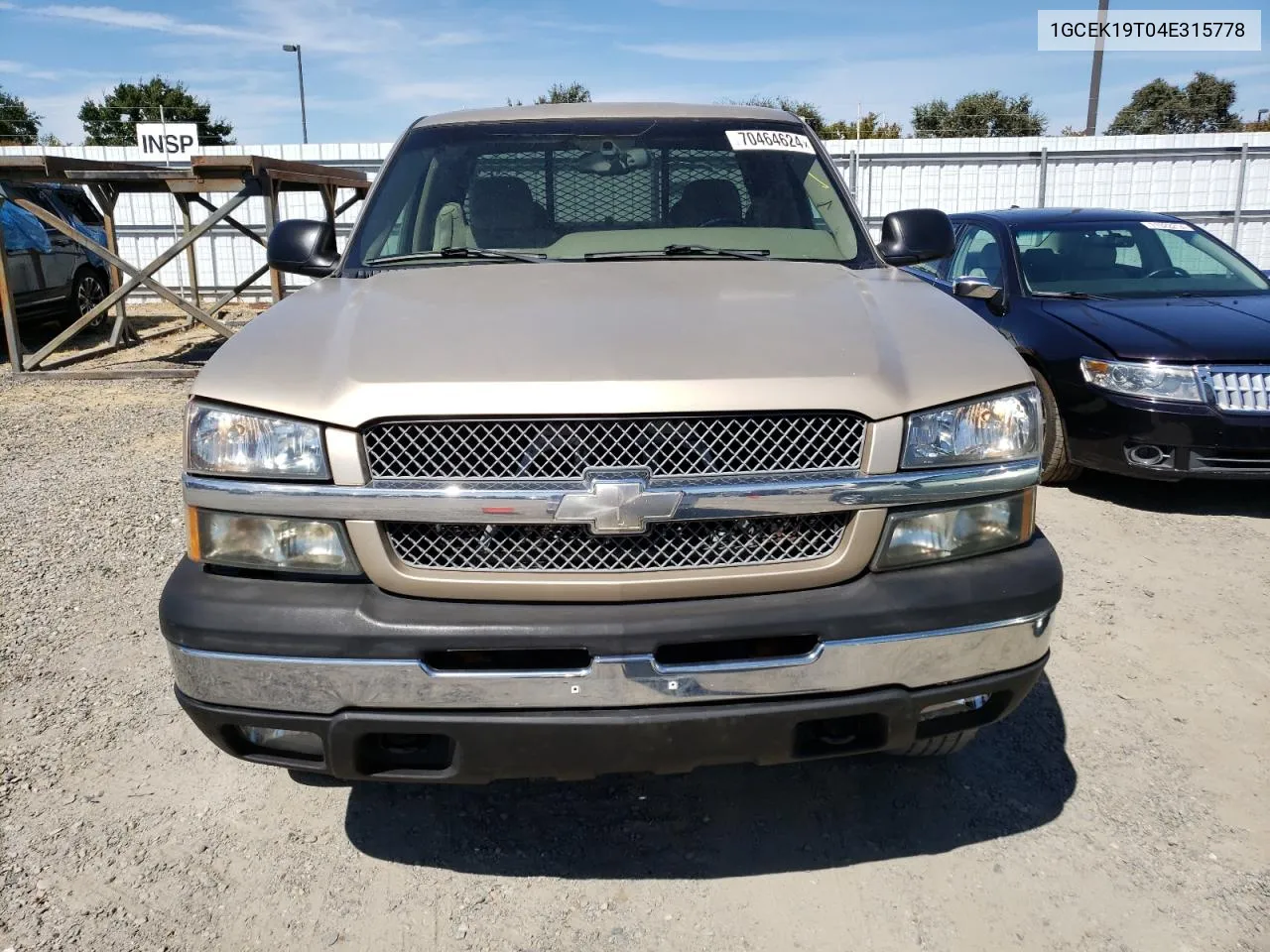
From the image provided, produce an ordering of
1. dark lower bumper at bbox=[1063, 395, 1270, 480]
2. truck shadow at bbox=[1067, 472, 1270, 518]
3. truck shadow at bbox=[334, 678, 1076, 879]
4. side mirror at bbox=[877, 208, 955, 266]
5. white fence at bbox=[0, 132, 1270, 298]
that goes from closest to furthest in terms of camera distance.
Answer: truck shadow at bbox=[334, 678, 1076, 879], side mirror at bbox=[877, 208, 955, 266], dark lower bumper at bbox=[1063, 395, 1270, 480], truck shadow at bbox=[1067, 472, 1270, 518], white fence at bbox=[0, 132, 1270, 298]

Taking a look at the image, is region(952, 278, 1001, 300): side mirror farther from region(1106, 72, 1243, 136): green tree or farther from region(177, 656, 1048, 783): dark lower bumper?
region(1106, 72, 1243, 136): green tree

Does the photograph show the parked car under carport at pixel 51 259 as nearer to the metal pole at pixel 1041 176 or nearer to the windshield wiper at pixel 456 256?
the windshield wiper at pixel 456 256

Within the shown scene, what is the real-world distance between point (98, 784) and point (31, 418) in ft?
22.3

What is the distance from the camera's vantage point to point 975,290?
6.34 meters

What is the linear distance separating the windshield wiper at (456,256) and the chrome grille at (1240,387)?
12.8 ft

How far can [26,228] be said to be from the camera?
11.0 metres

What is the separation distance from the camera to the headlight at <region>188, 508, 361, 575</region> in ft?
6.76

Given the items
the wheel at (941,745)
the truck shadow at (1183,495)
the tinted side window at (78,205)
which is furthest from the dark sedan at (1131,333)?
the tinted side window at (78,205)

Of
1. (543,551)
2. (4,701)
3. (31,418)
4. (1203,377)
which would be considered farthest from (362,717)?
(31,418)

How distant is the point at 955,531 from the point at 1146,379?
376 cm

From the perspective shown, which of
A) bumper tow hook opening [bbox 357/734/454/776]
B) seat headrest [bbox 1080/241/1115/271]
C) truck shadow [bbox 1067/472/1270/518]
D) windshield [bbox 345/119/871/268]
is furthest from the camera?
seat headrest [bbox 1080/241/1115/271]

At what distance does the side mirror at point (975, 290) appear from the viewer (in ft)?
20.7

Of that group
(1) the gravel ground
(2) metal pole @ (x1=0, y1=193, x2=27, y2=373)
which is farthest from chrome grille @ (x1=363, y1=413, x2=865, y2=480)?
(2) metal pole @ (x1=0, y1=193, x2=27, y2=373)

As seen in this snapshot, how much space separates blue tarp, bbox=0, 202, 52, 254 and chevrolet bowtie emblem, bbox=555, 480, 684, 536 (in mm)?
10710
